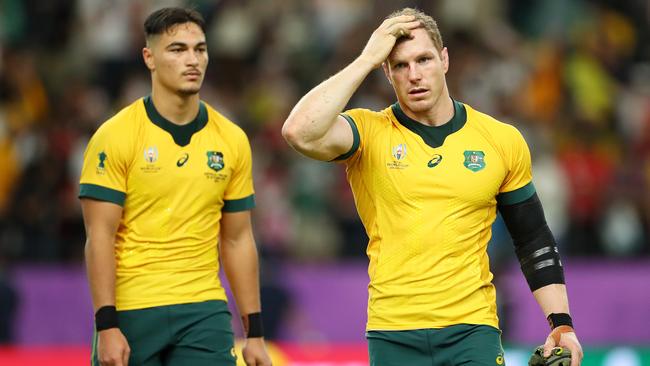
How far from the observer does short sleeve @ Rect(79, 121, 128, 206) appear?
7.46 meters

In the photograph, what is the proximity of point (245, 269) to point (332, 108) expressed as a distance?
1754 millimetres

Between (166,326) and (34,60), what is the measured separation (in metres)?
9.05

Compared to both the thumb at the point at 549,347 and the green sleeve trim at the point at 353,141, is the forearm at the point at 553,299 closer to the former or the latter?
the thumb at the point at 549,347

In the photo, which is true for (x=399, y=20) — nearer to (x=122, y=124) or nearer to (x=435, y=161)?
(x=435, y=161)

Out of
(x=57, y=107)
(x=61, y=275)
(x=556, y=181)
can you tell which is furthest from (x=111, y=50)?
(x=556, y=181)

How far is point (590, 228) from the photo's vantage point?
14383 mm

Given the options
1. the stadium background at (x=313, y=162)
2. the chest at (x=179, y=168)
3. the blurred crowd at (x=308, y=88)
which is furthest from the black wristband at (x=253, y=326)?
the blurred crowd at (x=308, y=88)

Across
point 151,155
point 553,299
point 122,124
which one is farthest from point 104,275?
point 553,299

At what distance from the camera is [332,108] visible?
6.46 m

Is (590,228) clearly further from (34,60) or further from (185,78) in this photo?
(185,78)

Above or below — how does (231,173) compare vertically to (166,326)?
above

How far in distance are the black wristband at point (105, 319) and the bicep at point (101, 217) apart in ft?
1.25

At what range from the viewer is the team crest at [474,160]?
264 inches

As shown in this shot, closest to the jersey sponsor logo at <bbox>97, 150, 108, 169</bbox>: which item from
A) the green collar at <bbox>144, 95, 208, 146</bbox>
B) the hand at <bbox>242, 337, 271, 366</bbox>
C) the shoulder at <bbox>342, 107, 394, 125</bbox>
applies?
the green collar at <bbox>144, 95, 208, 146</bbox>
